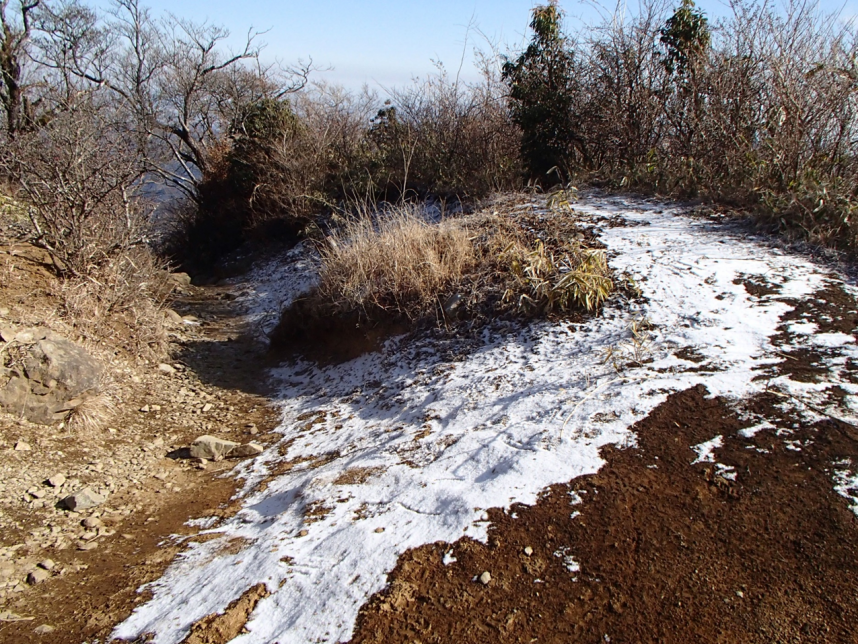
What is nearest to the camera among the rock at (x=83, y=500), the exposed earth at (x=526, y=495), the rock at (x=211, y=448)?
the exposed earth at (x=526, y=495)

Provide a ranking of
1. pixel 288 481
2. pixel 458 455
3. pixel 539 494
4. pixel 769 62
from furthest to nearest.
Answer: pixel 769 62 < pixel 288 481 < pixel 458 455 < pixel 539 494

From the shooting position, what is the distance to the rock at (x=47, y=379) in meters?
4.37

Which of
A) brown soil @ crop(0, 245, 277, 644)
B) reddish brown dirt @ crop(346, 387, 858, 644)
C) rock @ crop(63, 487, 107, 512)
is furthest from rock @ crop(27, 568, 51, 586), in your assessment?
reddish brown dirt @ crop(346, 387, 858, 644)

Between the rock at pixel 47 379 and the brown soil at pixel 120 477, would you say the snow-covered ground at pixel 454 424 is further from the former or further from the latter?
the rock at pixel 47 379

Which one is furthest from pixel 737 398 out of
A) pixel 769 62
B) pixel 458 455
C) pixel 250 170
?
pixel 250 170

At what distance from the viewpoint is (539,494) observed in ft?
9.71

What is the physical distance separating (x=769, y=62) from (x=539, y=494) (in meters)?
6.41

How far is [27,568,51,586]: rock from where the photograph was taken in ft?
9.71

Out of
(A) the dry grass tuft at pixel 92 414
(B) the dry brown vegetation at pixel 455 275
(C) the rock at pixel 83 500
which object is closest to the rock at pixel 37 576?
(C) the rock at pixel 83 500

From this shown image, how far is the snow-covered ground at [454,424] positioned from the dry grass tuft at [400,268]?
554mm

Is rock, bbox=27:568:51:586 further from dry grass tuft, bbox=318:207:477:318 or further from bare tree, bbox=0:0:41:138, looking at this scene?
bare tree, bbox=0:0:41:138

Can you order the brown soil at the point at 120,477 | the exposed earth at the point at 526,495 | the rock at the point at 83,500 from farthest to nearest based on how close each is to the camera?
the rock at the point at 83,500 → the brown soil at the point at 120,477 → the exposed earth at the point at 526,495

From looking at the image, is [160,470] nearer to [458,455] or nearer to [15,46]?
[458,455]

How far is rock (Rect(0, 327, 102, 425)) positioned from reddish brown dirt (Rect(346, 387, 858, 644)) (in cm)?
318
